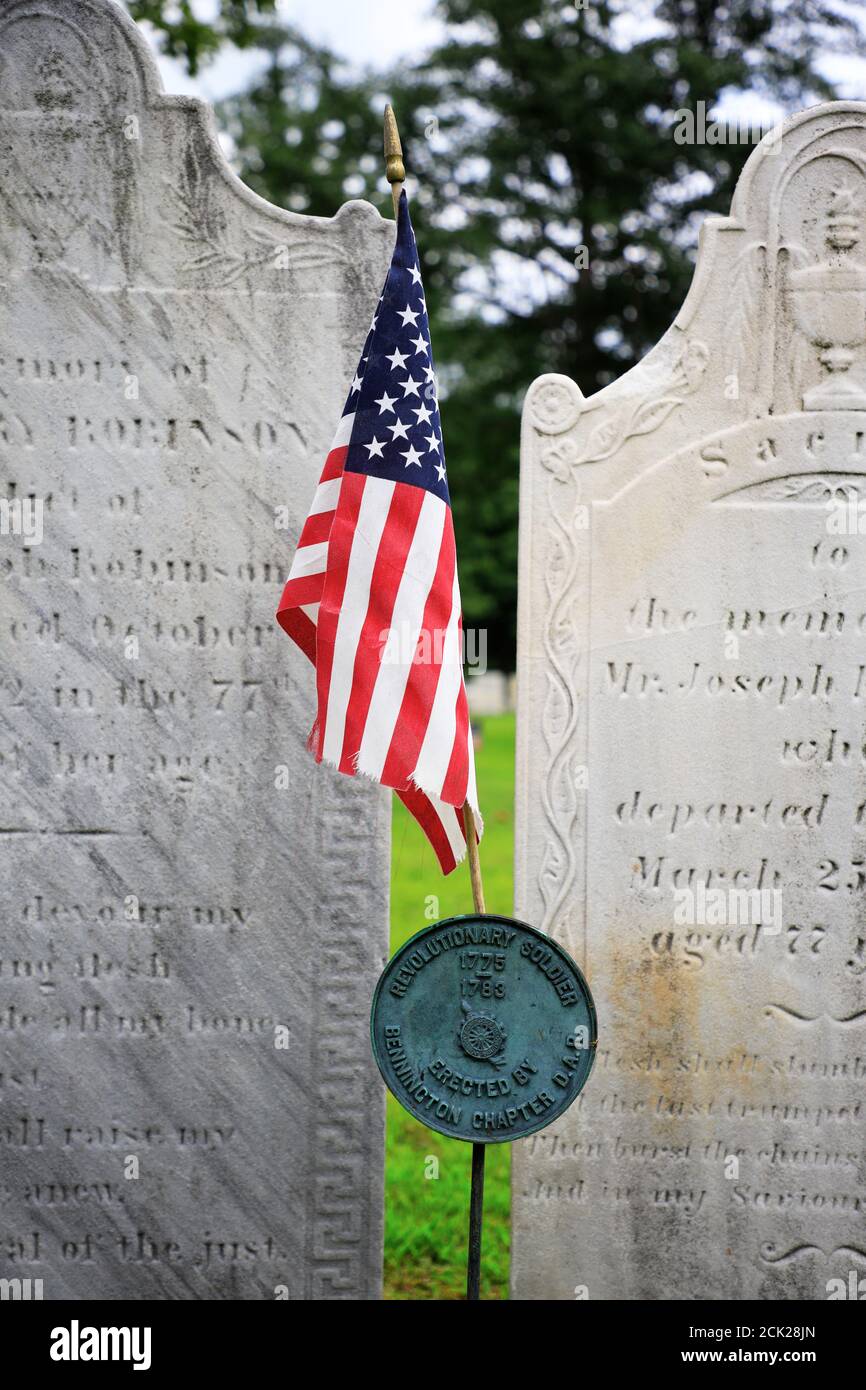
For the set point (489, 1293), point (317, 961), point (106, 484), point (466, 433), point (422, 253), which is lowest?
point (489, 1293)

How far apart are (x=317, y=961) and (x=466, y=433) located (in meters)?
17.1

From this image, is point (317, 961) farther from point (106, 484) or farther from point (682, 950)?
point (106, 484)

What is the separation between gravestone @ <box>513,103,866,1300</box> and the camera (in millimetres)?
4152

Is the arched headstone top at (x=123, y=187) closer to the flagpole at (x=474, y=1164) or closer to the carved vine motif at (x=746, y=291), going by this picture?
the flagpole at (x=474, y=1164)

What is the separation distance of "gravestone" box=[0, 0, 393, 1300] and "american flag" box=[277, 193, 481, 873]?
0.74 m

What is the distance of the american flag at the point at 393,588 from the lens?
3.44 metres

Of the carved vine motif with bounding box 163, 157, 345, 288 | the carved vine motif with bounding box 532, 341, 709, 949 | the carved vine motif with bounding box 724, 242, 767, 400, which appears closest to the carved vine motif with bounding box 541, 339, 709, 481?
the carved vine motif with bounding box 532, 341, 709, 949

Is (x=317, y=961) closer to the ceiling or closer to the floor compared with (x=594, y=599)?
closer to the floor

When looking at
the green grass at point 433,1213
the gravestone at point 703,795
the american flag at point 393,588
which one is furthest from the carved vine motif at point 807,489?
the green grass at point 433,1213

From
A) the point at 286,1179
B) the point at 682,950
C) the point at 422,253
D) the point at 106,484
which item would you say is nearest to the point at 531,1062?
the point at 682,950

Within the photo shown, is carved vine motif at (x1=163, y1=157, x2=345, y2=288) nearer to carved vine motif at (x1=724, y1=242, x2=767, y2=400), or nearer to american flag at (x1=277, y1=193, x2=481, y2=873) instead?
american flag at (x1=277, y1=193, x2=481, y2=873)

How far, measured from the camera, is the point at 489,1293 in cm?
482

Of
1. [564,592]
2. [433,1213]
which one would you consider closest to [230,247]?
[564,592]

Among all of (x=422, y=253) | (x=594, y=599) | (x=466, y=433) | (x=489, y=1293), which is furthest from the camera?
(x=466, y=433)
